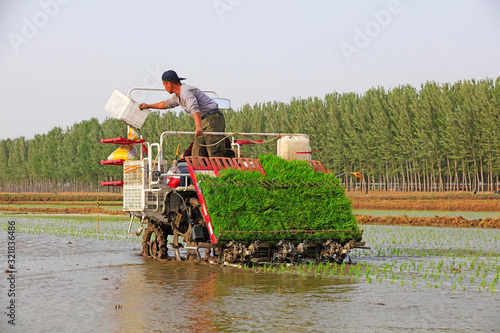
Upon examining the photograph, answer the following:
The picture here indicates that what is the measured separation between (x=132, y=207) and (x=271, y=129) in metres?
79.2

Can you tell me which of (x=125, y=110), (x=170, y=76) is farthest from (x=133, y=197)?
(x=170, y=76)

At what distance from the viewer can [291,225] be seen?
41.2 feet

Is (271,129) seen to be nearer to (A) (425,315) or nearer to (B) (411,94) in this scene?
(B) (411,94)

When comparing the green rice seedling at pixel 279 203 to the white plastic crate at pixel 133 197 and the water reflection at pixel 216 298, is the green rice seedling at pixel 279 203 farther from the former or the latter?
the white plastic crate at pixel 133 197

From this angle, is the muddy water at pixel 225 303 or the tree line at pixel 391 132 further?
the tree line at pixel 391 132

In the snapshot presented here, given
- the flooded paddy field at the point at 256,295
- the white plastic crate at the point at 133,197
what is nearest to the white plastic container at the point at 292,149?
the flooded paddy field at the point at 256,295

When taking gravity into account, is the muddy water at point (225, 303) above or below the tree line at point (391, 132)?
below

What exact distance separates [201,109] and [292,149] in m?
2.19

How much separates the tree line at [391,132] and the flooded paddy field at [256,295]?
5931 centimetres

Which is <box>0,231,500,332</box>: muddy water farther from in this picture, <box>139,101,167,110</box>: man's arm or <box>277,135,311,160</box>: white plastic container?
<box>139,101,167,110</box>: man's arm

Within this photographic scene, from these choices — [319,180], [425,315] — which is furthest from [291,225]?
[425,315]

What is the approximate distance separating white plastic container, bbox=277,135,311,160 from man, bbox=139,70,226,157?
1.34m

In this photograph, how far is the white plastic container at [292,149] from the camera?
13859 mm

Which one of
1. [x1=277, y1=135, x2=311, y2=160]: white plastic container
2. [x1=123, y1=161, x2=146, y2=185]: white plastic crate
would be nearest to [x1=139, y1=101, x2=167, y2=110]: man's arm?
[x1=123, y1=161, x2=146, y2=185]: white plastic crate
